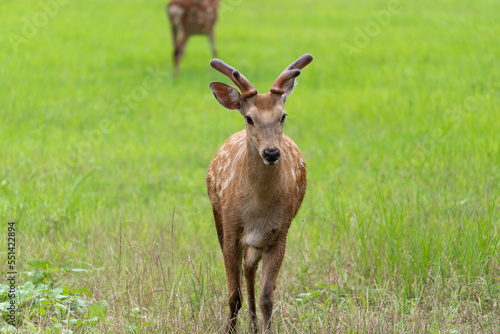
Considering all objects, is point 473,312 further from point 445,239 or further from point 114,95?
point 114,95

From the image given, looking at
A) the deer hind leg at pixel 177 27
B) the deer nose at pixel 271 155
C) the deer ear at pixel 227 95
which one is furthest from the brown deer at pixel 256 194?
the deer hind leg at pixel 177 27

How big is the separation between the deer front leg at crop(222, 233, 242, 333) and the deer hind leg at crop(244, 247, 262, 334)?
119mm

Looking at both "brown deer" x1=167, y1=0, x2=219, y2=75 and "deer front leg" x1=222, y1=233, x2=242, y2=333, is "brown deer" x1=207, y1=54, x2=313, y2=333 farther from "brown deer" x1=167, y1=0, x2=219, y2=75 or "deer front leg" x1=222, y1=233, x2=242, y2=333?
"brown deer" x1=167, y1=0, x2=219, y2=75

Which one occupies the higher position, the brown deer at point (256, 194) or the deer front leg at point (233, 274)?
the brown deer at point (256, 194)

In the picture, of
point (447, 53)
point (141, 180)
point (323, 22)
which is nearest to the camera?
point (141, 180)

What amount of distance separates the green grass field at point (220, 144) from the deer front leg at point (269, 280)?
0.52 ft

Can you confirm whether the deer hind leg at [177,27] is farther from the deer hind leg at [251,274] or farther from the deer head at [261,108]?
the deer head at [261,108]

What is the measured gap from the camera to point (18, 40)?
15.2m

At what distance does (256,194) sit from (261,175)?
140 mm

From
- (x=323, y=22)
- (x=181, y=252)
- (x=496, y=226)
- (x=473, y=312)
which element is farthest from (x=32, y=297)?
(x=323, y=22)

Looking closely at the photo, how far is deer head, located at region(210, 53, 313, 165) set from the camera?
4723 millimetres

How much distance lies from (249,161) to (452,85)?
25.4 ft

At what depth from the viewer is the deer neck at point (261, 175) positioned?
16.6 ft

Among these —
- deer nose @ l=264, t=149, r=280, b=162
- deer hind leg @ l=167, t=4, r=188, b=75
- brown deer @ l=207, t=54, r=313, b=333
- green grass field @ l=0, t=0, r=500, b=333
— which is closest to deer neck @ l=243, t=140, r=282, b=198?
brown deer @ l=207, t=54, r=313, b=333
